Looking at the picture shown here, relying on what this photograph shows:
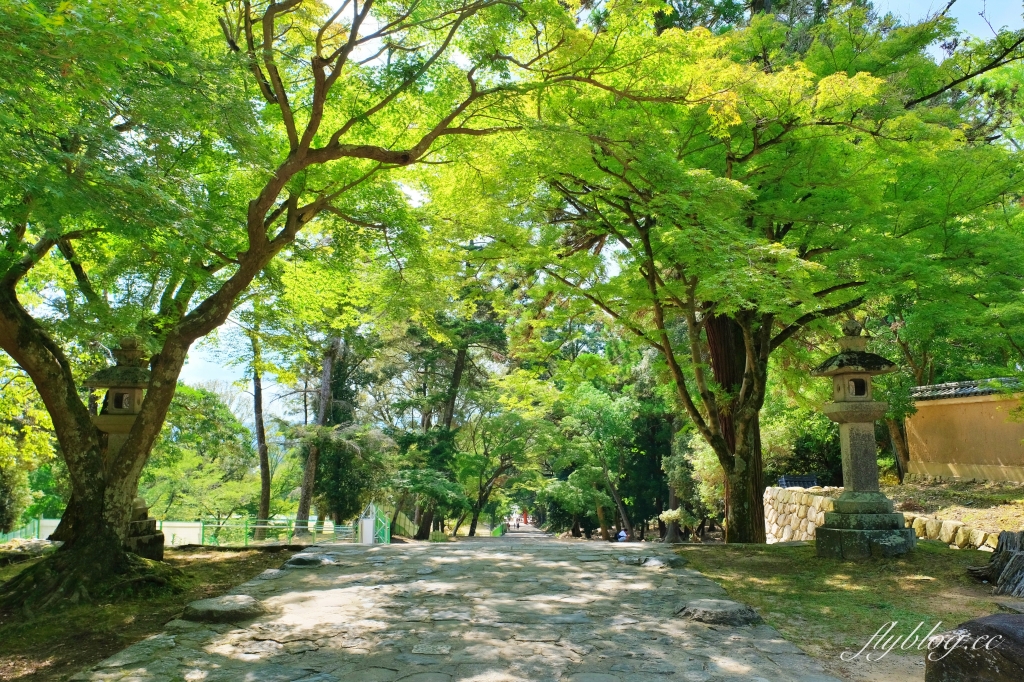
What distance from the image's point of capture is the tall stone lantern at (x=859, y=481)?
25.8ft

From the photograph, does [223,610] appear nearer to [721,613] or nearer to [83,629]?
[83,629]

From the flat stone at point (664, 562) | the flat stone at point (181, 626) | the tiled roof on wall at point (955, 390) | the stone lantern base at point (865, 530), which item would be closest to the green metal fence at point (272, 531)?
the flat stone at point (664, 562)

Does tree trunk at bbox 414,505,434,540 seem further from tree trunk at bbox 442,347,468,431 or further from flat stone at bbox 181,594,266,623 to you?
flat stone at bbox 181,594,266,623

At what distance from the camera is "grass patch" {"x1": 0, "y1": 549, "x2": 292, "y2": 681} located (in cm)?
432

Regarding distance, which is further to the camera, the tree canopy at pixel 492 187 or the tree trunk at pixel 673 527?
the tree trunk at pixel 673 527

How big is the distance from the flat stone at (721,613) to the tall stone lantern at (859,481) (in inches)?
130

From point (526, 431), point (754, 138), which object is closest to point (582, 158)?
point (754, 138)

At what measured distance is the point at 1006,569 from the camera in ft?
20.1

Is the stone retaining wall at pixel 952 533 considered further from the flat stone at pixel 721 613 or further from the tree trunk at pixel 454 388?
the tree trunk at pixel 454 388

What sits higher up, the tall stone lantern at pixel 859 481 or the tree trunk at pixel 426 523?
the tall stone lantern at pixel 859 481

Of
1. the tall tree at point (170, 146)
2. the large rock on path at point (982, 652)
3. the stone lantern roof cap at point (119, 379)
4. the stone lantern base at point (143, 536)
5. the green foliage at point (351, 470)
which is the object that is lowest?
the large rock on path at point (982, 652)

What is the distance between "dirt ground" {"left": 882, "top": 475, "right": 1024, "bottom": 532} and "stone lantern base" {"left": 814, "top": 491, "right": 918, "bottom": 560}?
61.8 inches

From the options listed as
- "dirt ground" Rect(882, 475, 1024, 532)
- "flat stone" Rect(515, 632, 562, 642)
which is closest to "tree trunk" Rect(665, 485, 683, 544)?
"dirt ground" Rect(882, 475, 1024, 532)

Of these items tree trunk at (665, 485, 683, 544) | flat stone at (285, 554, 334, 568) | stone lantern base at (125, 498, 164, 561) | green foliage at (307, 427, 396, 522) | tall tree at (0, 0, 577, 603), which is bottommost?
tree trunk at (665, 485, 683, 544)
